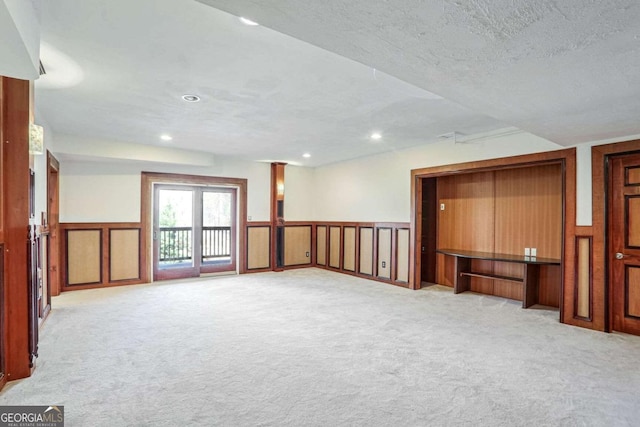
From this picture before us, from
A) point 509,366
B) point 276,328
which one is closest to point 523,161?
point 509,366

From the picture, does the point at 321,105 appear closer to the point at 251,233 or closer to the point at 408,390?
the point at 408,390

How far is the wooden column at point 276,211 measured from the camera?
310 inches

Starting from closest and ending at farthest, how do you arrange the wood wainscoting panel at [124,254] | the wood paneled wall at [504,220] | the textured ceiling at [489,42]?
the textured ceiling at [489,42], the wood paneled wall at [504,220], the wood wainscoting panel at [124,254]

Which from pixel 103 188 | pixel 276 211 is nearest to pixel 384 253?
pixel 276 211

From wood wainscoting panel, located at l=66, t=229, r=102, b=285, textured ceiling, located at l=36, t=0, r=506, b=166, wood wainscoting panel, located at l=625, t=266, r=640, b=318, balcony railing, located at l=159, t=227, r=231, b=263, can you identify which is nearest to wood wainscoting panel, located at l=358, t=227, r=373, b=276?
textured ceiling, located at l=36, t=0, r=506, b=166

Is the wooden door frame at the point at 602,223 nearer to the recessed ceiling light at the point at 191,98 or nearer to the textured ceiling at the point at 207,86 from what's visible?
the textured ceiling at the point at 207,86

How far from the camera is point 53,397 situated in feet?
7.84

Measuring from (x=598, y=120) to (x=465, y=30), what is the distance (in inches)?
92.9

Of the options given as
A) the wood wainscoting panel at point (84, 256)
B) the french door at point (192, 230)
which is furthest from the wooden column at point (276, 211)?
the wood wainscoting panel at point (84, 256)

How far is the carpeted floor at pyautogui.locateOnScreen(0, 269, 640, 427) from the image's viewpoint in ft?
7.30

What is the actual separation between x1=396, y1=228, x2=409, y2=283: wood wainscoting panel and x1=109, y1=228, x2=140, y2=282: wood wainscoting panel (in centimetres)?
490

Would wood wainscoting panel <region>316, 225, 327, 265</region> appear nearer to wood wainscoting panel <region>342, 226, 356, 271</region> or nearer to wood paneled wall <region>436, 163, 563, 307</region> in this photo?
wood wainscoting panel <region>342, 226, 356, 271</region>

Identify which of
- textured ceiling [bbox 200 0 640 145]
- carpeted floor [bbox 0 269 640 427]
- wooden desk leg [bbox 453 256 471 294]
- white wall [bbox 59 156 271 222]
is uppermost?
textured ceiling [bbox 200 0 640 145]

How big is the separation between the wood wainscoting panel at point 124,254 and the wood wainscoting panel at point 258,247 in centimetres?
221
